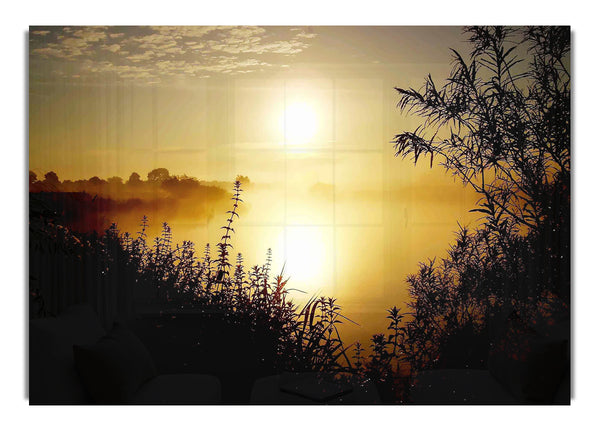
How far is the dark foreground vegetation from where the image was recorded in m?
4.29

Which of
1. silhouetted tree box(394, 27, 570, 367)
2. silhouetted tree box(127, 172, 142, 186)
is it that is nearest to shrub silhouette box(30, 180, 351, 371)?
silhouetted tree box(127, 172, 142, 186)

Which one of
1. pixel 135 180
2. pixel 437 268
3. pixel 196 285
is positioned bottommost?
pixel 196 285

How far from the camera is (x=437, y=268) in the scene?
170 inches

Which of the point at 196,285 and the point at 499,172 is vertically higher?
the point at 499,172

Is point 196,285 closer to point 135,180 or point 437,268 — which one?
point 135,180

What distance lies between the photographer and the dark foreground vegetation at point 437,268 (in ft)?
14.1

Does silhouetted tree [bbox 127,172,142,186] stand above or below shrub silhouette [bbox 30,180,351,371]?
above

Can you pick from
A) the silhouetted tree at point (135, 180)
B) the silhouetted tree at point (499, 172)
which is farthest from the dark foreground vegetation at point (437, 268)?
the silhouetted tree at point (135, 180)

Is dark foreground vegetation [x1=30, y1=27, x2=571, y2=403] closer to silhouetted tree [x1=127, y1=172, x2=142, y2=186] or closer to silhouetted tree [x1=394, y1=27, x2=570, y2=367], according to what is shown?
silhouetted tree [x1=394, y1=27, x2=570, y2=367]

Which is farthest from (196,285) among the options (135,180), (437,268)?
(437,268)

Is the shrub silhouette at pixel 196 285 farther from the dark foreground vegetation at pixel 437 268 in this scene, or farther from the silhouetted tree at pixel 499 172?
the silhouetted tree at pixel 499 172
